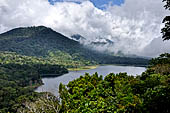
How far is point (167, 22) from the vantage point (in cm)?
986

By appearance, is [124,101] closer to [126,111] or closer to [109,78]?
[126,111]

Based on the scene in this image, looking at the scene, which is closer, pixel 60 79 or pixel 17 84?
pixel 17 84

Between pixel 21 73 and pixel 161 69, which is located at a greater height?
pixel 161 69

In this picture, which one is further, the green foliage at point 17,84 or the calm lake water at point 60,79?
the calm lake water at point 60,79

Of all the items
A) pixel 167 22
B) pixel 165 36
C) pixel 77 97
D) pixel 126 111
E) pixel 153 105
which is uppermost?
pixel 167 22

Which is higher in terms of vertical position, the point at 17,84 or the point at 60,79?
the point at 60,79

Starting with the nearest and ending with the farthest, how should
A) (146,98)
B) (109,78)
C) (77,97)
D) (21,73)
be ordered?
(146,98) < (77,97) < (109,78) < (21,73)

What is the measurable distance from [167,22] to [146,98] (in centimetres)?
501

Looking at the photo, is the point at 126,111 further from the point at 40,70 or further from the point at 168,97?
the point at 40,70

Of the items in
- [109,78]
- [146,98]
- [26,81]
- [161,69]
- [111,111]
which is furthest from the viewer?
[26,81]

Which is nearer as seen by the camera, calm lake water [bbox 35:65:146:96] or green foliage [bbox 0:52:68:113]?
green foliage [bbox 0:52:68:113]

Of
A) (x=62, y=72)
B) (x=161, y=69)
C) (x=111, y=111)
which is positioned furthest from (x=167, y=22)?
(x=62, y=72)

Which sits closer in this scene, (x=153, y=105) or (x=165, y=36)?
(x=153, y=105)

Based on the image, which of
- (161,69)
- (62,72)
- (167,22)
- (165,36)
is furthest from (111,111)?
(62,72)
